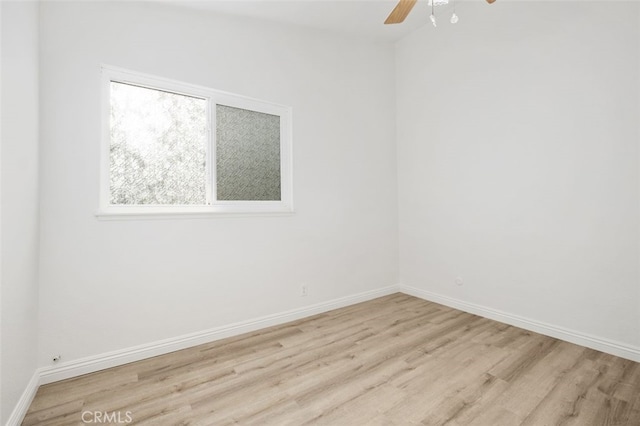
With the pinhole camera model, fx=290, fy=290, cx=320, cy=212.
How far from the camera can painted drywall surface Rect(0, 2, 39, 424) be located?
1389 millimetres

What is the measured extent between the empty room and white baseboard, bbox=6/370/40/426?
0.05 ft

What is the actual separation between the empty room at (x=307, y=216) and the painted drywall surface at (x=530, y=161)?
18 mm

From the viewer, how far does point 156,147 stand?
231 cm

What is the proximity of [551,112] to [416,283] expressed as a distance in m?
2.25

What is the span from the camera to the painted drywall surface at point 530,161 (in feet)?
7.20

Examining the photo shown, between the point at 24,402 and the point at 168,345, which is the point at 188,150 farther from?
the point at 24,402

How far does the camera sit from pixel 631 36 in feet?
6.93

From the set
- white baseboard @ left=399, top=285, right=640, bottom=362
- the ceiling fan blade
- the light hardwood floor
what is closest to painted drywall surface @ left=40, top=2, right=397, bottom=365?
the light hardwood floor

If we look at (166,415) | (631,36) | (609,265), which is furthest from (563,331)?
(166,415)

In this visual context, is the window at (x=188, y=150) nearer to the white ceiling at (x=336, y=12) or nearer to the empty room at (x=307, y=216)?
the empty room at (x=307, y=216)

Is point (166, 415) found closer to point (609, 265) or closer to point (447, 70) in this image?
point (609, 265)

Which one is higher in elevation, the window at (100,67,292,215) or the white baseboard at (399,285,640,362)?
the window at (100,67,292,215)

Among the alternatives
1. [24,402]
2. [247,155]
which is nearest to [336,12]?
[247,155]

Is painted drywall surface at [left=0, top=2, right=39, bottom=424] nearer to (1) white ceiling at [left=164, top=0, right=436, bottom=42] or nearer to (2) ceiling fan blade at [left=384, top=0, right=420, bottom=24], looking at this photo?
(1) white ceiling at [left=164, top=0, right=436, bottom=42]
